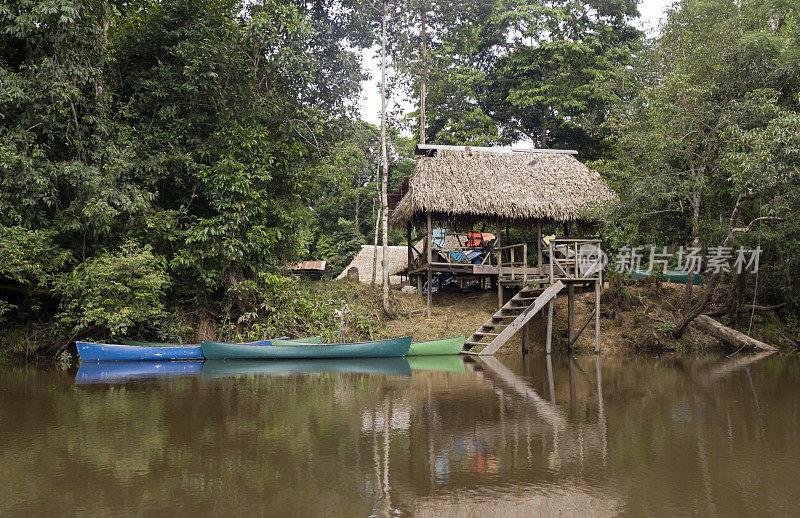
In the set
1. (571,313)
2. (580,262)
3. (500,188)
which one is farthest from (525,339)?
(500,188)

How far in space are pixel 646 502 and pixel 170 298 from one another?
580 inches

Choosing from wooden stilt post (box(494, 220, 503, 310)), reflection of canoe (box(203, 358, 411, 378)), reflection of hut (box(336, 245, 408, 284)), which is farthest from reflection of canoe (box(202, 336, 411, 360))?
reflection of hut (box(336, 245, 408, 284))

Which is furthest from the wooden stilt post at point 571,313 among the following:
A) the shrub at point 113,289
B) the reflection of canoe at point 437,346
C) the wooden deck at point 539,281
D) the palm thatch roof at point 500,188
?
the shrub at point 113,289

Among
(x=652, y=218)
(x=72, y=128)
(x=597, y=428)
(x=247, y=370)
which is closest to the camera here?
(x=597, y=428)

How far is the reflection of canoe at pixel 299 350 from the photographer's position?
1379 centimetres

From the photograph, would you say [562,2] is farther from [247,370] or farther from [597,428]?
[597,428]

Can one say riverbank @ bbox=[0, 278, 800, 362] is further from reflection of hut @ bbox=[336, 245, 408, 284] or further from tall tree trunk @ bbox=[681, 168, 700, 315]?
reflection of hut @ bbox=[336, 245, 408, 284]

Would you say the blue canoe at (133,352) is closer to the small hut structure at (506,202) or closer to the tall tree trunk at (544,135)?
the small hut structure at (506,202)

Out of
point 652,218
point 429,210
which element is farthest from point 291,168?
point 652,218

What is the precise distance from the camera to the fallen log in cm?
1630

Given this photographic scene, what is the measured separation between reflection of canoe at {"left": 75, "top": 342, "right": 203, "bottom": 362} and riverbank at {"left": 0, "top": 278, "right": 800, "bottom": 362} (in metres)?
1.38

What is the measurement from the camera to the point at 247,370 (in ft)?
40.1

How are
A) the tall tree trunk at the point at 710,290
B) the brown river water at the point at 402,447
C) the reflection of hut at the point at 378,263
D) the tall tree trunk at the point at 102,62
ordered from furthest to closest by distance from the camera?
the reflection of hut at the point at 378,263
the tall tree trunk at the point at 102,62
the tall tree trunk at the point at 710,290
the brown river water at the point at 402,447

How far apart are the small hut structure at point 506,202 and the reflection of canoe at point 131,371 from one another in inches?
285
